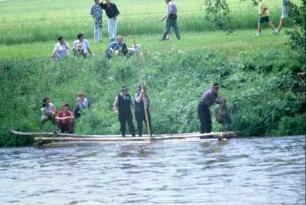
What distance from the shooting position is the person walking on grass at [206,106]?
35719 mm

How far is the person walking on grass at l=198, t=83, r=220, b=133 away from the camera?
3572 cm

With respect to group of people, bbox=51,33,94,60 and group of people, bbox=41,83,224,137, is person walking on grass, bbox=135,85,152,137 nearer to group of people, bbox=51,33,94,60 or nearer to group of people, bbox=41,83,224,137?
group of people, bbox=41,83,224,137

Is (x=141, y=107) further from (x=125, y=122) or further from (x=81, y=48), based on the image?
(x=81, y=48)

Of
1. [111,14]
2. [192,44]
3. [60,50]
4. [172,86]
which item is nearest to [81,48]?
[60,50]

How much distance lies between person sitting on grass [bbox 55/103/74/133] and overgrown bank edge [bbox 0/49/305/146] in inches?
36.3

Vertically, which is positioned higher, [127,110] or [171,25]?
[171,25]

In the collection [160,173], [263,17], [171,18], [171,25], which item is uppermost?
[171,18]

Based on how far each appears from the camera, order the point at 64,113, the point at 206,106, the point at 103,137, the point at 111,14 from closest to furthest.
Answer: the point at 206,106 → the point at 103,137 → the point at 64,113 → the point at 111,14

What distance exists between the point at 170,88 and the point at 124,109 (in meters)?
4.07

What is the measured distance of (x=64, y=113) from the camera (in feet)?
129

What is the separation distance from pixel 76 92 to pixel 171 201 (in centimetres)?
1622

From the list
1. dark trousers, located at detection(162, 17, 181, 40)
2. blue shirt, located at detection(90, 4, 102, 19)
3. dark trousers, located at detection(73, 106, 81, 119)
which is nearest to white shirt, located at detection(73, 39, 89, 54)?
blue shirt, located at detection(90, 4, 102, 19)

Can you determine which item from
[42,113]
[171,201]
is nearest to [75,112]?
[42,113]

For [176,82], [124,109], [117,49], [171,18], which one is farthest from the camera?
[171,18]
